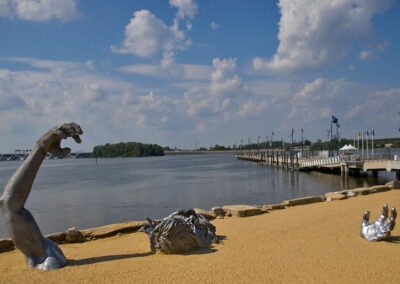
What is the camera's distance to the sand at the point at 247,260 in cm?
647

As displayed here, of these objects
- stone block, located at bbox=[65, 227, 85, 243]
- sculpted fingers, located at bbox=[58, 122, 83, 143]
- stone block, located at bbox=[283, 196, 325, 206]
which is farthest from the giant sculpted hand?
stone block, located at bbox=[283, 196, 325, 206]

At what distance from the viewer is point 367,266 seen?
22.7 ft

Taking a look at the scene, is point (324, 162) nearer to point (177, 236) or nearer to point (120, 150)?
point (177, 236)

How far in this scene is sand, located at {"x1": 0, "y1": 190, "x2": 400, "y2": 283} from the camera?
6469 mm

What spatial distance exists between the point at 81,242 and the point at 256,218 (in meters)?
5.78

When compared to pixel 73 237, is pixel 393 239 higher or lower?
higher

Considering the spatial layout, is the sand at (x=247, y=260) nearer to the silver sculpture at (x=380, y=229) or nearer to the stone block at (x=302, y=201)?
the silver sculpture at (x=380, y=229)

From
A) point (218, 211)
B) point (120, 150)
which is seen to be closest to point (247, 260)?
point (218, 211)

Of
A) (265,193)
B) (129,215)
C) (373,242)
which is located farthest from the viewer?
(265,193)

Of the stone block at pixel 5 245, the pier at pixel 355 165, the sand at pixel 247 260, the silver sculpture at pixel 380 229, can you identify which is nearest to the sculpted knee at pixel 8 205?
the sand at pixel 247 260

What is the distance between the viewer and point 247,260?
24.1ft

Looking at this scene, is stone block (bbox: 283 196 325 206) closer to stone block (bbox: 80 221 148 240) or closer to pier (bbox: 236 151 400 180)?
stone block (bbox: 80 221 148 240)

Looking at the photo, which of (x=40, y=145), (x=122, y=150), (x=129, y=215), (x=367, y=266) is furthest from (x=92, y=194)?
(x=122, y=150)

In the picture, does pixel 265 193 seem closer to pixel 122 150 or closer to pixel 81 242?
pixel 81 242
